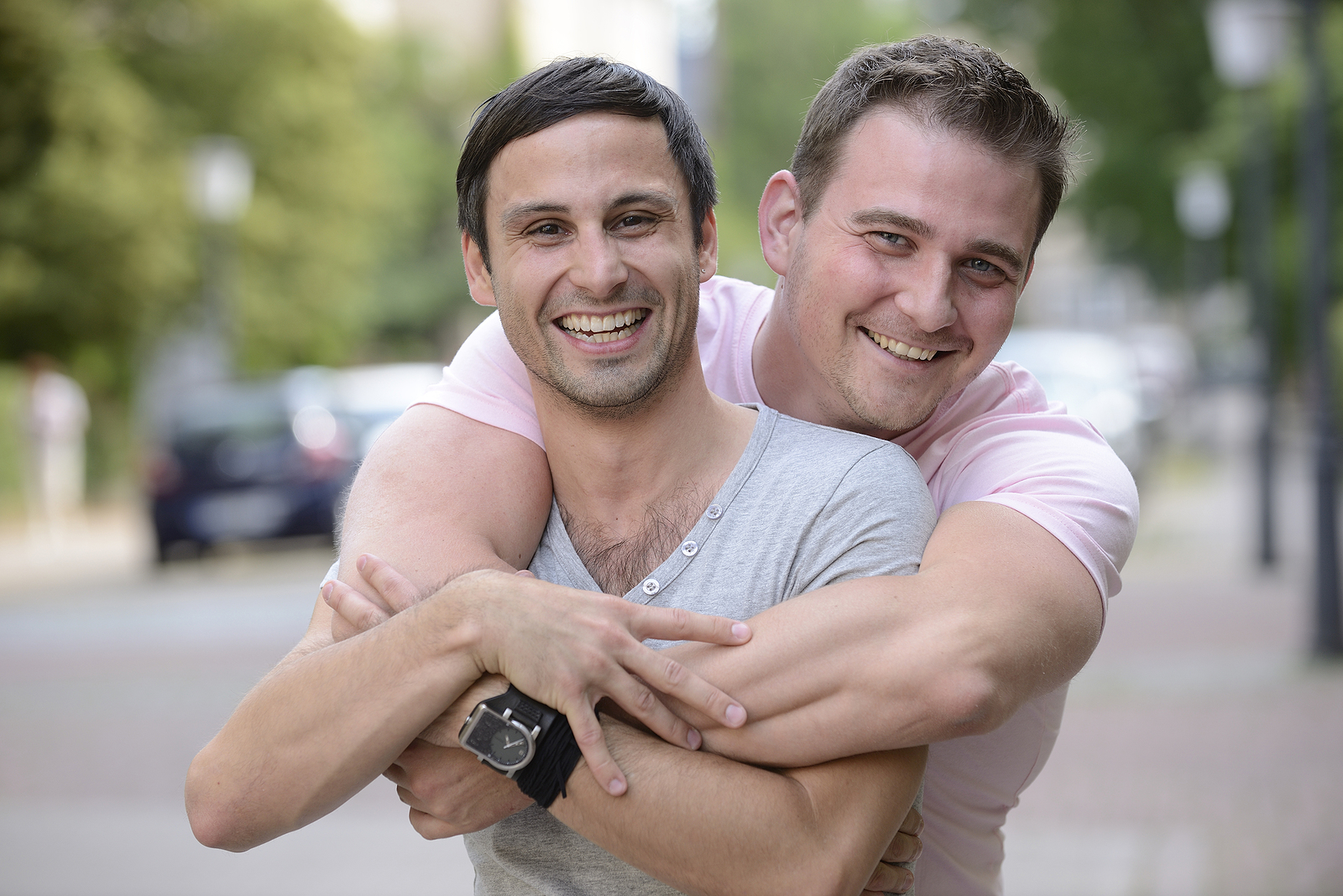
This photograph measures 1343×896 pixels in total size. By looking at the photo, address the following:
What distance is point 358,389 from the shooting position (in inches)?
661

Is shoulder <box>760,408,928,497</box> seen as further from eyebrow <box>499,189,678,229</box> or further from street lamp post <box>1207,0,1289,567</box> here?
street lamp post <box>1207,0,1289,567</box>

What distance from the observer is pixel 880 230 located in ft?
8.16

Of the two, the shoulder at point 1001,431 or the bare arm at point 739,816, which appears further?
the shoulder at point 1001,431

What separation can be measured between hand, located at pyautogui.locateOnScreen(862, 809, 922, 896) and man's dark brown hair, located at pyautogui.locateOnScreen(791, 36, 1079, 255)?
1.04 metres

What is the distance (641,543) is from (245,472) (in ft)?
41.6

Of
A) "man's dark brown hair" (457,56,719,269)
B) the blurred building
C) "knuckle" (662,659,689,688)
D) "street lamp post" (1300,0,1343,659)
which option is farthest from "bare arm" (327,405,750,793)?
the blurred building

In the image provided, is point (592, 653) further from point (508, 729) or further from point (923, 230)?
point (923, 230)

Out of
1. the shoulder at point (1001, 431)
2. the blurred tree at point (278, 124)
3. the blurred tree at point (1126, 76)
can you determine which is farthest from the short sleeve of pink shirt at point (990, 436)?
the blurred tree at point (1126, 76)

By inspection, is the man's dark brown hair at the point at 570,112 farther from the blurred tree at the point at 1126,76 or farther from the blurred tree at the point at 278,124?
the blurred tree at the point at 1126,76

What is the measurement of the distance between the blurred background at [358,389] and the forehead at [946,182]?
73 centimetres

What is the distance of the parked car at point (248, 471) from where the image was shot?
46.9ft

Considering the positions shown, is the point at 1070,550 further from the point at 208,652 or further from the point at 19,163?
the point at 19,163

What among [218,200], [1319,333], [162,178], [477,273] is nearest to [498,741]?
[477,273]

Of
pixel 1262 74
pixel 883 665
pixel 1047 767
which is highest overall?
pixel 1262 74
